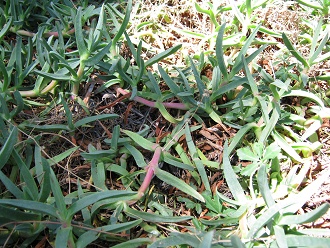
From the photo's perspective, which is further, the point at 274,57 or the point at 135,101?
the point at 274,57

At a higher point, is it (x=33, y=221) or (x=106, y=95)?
(x=106, y=95)

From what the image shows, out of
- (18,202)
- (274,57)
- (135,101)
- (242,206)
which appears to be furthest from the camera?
(274,57)

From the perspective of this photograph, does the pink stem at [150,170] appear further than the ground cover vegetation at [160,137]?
Yes

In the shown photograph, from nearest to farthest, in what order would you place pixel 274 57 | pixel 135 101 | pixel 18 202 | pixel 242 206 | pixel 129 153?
pixel 18 202, pixel 242 206, pixel 129 153, pixel 135 101, pixel 274 57

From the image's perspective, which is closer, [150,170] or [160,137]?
[150,170]

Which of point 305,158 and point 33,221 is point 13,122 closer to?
point 33,221

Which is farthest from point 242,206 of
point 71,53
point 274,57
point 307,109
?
point 71,53

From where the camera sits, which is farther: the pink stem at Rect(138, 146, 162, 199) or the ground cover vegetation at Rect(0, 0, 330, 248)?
the pink stem at Rect(138, 146, 162, 199)

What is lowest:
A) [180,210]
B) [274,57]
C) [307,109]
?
[180,210]
